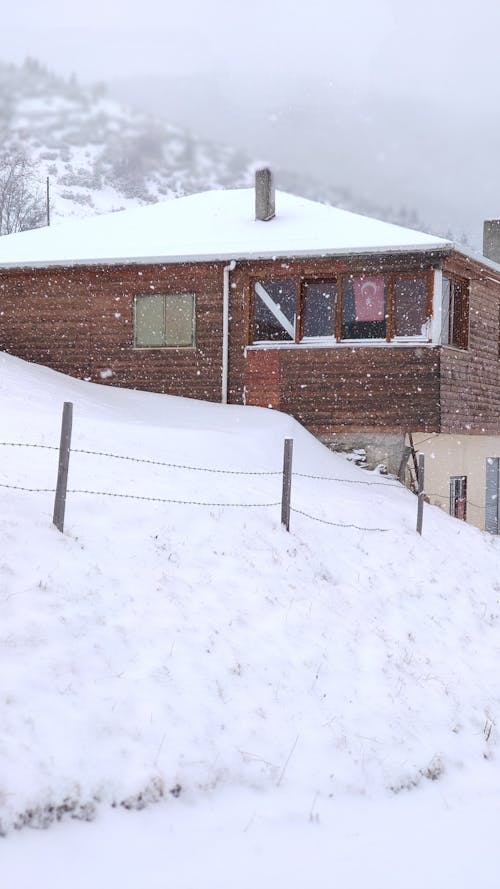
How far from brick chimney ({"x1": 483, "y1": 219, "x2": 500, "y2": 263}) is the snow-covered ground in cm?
1457

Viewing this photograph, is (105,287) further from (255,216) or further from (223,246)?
(255,216)

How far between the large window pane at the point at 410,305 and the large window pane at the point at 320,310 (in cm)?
→ 194

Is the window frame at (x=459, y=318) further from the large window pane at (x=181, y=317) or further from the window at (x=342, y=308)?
the large window pane at (x=181, y=317)

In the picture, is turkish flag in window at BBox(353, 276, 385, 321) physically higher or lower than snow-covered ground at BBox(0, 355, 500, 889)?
higher

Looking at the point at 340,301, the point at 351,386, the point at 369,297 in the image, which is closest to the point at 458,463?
the point at 351,386

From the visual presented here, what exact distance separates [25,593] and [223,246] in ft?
45.7

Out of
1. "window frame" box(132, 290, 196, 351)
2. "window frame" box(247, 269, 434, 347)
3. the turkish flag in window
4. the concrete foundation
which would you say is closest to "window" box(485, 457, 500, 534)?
the concrete foundation

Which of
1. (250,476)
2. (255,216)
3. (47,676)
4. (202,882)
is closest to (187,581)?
(47,676)

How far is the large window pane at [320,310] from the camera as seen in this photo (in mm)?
25938

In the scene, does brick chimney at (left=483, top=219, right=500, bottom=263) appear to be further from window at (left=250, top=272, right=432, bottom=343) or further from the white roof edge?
the white roof edge

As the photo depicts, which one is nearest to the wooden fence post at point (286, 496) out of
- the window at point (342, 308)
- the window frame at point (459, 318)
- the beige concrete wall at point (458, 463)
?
the window at point (342, 308)

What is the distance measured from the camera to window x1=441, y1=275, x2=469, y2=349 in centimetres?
2030

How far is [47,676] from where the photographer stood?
680cm

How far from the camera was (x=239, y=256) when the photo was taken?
1950cm
